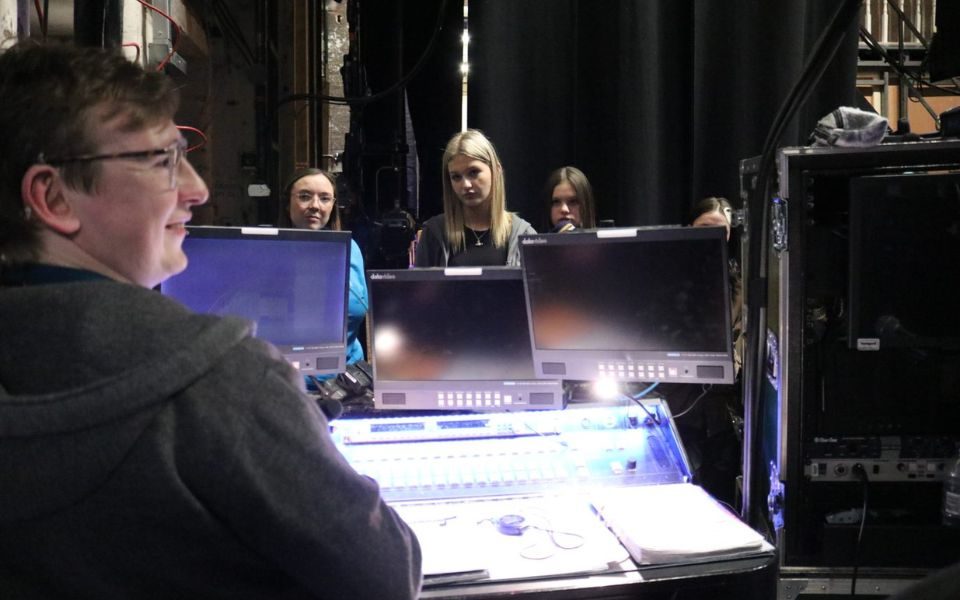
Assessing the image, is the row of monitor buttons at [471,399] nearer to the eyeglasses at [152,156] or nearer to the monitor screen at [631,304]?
the monitor screen at [631,304]

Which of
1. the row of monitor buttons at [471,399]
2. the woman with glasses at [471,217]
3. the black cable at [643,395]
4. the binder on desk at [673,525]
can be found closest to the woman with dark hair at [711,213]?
the woman with glasses at [471,217]

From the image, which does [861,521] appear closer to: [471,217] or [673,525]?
[673,525]

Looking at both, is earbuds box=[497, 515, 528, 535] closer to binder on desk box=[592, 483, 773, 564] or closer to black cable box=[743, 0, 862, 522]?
binder on desk box=[592, 483, 773, 564]

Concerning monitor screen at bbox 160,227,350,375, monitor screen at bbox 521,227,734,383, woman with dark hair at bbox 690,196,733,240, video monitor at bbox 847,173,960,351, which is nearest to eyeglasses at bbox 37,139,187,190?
monitor screen at bbox 160,227,350,375

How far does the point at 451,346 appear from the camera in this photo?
1.68 meters

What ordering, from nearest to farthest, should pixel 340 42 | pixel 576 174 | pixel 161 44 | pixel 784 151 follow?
pixel 784 151
pixel 161 44
pixel 576 174
pixel 340 42

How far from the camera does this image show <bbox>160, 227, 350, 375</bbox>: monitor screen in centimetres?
162

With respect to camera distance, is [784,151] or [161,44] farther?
[161,44]

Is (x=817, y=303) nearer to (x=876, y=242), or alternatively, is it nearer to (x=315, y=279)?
(x=876, y=242)

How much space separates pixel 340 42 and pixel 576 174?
3266 millimetres

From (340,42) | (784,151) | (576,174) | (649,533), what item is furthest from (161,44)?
(340,42)

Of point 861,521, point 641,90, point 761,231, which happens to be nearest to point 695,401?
point 861,521

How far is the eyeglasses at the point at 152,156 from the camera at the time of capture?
2.58 feet

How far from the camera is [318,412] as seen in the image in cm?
82
